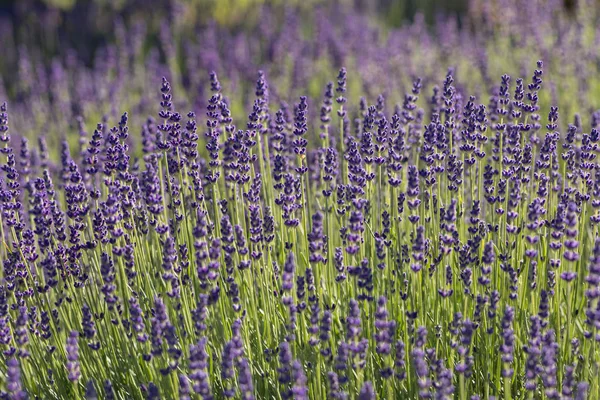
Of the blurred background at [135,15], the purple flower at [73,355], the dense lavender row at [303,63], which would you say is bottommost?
the purple flower at [73,355]

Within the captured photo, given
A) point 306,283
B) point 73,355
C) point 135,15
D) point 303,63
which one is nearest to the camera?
point 73,355

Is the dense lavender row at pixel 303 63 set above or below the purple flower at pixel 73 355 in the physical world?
above

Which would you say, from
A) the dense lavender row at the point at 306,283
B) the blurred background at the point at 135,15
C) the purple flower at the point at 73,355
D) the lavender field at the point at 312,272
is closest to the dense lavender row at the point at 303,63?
the blurred background at the point at 135,15

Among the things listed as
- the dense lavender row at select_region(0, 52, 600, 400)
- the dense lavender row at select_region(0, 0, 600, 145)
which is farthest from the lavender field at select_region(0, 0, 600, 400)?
the dense lavender row at select_region(0, 0, 600, 145)

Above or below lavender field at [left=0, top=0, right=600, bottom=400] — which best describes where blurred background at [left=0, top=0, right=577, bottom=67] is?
above

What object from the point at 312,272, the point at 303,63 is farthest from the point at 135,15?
the point at 312,272

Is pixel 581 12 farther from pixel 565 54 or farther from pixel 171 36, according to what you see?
pixel 171 36

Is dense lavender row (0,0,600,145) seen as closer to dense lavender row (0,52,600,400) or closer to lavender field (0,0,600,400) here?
lavender field (0,0,600,400)

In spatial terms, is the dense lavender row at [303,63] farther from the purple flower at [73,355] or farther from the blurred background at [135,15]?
the purple flower at [73,355]

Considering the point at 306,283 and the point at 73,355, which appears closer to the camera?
the point at 73,355

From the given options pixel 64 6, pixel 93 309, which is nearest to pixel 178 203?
pixel 93 309

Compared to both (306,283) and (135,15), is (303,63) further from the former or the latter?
(306,283)

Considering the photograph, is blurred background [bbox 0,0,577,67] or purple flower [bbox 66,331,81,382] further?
blurred background [bbox 0,0,577,67]

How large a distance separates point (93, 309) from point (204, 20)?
9095 mm
